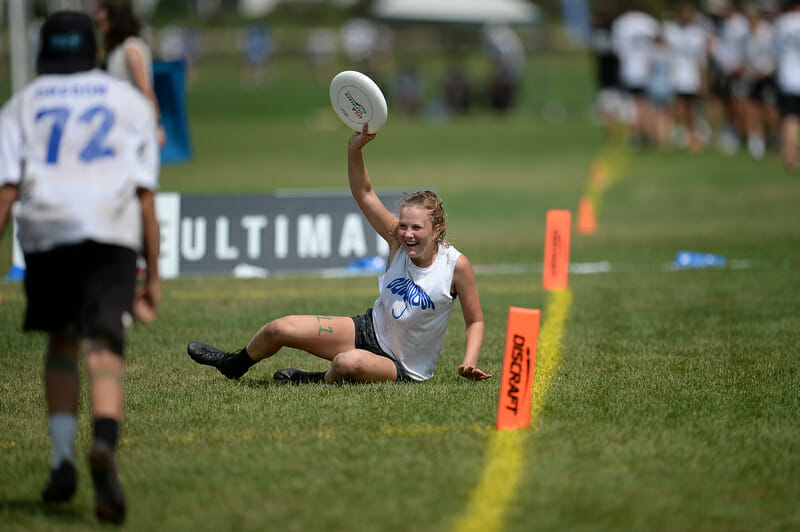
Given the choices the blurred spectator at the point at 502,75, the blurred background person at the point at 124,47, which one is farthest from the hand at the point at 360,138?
the blurred spectator at the point at 502,75

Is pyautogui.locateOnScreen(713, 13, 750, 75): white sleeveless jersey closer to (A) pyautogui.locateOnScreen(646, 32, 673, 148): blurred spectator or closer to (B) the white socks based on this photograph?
(A) pyautogui.locateOnScreen(646, 32, 673, 148): blurred spectator

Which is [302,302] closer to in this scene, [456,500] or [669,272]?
[669,272]

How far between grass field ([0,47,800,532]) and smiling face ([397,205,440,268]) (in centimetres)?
80

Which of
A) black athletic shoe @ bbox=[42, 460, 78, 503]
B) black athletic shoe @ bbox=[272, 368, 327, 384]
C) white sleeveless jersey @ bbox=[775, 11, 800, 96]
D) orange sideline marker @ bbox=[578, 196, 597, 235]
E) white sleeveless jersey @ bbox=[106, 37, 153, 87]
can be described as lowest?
black athletic shoe @ bbox=[272, 368, 327, 384]

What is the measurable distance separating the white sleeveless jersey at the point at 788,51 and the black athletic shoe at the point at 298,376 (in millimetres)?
11633

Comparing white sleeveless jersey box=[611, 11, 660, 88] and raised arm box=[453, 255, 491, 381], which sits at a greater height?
white sleeveless jersey box=[611, 11, 660, 88]

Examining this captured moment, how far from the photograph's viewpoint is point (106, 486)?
3732 millimetres

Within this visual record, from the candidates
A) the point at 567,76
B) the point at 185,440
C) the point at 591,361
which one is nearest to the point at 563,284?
the point at 591,361

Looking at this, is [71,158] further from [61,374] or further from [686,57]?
[686,57]

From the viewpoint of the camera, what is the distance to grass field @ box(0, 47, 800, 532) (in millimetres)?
3934

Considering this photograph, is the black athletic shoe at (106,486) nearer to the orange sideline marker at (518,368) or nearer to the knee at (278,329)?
the orange sideline marker at (518,368)

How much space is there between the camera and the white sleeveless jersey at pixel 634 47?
21.7m

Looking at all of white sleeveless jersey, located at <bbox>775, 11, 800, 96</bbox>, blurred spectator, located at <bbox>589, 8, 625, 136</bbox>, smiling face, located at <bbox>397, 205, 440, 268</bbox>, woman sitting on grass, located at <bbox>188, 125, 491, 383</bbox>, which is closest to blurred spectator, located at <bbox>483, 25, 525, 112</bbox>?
blurred spectator, located at <bbox>589, 8, 625, 136</bbox>

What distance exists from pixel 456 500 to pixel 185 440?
148cm
